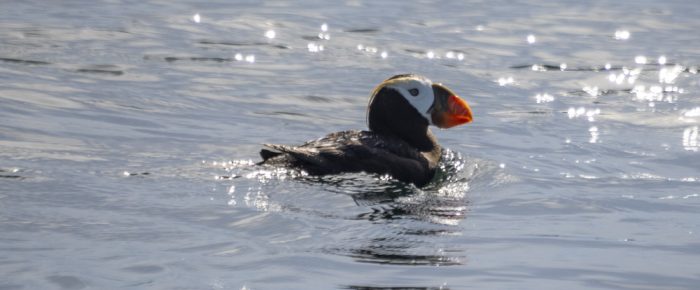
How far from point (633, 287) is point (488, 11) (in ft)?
36.0

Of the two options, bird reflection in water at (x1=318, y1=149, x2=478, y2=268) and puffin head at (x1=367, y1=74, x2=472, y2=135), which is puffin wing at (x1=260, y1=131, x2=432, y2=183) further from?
puffin head at (x1=367, y1=74, x2=472, y2=135)

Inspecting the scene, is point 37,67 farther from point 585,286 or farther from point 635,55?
point 585,286

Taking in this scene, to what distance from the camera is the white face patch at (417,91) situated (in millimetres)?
8875

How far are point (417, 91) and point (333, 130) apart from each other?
1743 mm

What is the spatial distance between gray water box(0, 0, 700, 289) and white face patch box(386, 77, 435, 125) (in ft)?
1.55

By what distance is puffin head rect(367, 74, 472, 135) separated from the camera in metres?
8.85

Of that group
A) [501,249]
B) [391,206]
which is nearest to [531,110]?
[391,206]

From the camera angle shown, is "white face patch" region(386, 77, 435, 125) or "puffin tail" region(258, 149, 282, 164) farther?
"white face patch" region(386, 77, 435, 125)

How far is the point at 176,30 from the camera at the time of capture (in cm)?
1478

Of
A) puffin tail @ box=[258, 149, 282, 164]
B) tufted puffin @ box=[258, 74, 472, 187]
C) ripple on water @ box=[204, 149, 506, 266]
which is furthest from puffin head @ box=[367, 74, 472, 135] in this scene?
puffin tail @ box=[258, 149, 282, 164]

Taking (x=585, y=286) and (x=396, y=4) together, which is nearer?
(x=585, y=286)

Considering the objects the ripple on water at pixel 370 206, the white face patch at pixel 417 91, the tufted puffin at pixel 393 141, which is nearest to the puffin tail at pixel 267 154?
the tufted puffin at pixel 393 141

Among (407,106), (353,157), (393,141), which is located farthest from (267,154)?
(407,106)

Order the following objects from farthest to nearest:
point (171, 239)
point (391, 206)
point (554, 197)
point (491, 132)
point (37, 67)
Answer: point (37, 67) → point (491, 132) → point (554, 197) → point (391, 206) → point (171, 239)
